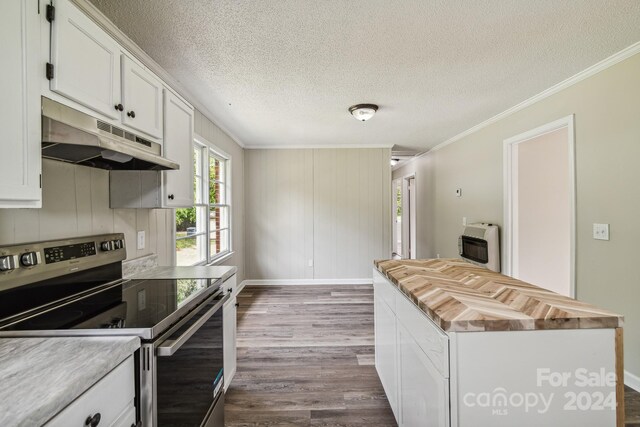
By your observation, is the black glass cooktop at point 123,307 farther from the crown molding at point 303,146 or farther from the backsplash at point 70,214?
the crown molding at point 303,146

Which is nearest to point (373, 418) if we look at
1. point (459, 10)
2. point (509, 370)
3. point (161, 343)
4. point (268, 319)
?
point (509, 370)

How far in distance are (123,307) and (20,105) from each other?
85 cm

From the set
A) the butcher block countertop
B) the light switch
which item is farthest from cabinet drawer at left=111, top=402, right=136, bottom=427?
the light switch

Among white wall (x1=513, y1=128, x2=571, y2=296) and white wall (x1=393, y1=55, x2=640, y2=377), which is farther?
white wall (x1=513, y1=128, x2=571, y2=296)

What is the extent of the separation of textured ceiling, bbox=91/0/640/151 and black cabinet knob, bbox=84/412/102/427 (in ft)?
6.04

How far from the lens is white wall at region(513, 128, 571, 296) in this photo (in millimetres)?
3137

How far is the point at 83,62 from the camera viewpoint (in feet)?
3.87

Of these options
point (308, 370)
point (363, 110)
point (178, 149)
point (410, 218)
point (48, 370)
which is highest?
point (363, 110)

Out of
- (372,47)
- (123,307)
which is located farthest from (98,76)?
(372,47)

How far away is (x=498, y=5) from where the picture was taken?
61.0 inches

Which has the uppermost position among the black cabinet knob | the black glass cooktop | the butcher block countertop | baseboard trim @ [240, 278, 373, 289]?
the butcher block countertop

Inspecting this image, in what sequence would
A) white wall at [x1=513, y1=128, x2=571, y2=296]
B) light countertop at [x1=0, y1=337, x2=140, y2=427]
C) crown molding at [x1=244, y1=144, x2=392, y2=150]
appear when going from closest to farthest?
light countertop at [x1=0, y1=337, x2=140, y2=427], white wall at [x1=513, y1=128, x2=571, y2=296], crown molding at [x1=244, y1=144, x2=392, y2=150]

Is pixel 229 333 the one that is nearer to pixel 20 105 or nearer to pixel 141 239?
pixel 141 239

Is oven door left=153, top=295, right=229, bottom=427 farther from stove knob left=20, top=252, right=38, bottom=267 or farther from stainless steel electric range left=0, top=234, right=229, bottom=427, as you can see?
stove knob left=20, top=252, right=38, bottom=267
